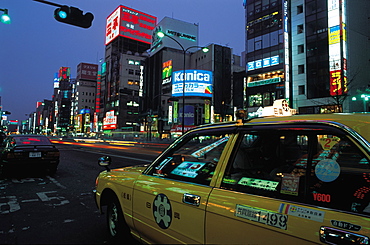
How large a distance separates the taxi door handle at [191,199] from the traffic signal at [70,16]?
8.98 metres

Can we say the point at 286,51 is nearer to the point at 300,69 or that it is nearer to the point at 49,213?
the point at 300,69

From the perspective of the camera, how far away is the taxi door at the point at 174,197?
2.15 metres

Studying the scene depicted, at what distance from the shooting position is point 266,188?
1917 millimetres

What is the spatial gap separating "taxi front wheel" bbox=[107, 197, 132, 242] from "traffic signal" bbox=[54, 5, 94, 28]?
7916 millimetres

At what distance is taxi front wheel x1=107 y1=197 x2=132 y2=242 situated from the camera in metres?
3.22

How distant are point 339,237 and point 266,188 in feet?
1.94

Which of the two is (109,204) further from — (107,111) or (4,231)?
(107,111)

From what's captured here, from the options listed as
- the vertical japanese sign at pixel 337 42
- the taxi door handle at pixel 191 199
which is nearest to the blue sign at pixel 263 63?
the vertical japanese sign at pixel 337 42

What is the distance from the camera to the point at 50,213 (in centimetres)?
478

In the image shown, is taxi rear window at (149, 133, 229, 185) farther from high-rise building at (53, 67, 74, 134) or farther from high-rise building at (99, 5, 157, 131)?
high-rise building at (53, 67, 74, 134)

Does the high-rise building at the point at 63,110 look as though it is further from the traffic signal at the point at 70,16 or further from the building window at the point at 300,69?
the traffic signal at the point at 70,16

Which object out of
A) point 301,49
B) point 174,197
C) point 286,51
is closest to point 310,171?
point 174,197

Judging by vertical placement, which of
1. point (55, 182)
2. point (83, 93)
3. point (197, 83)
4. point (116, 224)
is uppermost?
point (83, 93)

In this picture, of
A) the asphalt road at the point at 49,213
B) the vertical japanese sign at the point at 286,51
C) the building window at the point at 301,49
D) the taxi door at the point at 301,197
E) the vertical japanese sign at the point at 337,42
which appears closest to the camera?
the taxi door at the point at 301,197
